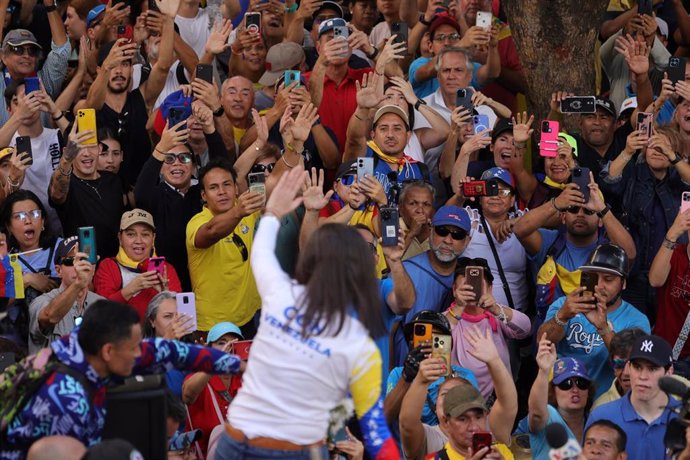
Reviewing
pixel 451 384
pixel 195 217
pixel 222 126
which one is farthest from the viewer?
pixel 222 126

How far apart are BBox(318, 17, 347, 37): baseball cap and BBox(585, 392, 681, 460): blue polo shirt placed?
419 cm

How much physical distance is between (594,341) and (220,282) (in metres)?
2.55

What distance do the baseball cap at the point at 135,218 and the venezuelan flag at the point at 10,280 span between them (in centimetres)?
82

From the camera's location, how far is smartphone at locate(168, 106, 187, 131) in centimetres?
1108

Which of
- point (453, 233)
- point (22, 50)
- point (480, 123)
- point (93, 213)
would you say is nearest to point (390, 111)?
point (480, 123)

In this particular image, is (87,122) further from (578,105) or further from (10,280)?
(578,105)

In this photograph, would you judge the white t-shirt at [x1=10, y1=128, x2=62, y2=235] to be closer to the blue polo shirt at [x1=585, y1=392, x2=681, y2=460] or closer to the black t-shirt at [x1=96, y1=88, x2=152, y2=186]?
the black t-shirt at [x1=96, y1=88, x2=152, y2=186]

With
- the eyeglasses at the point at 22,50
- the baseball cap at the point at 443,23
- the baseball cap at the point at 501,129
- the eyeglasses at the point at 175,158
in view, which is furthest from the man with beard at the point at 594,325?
the eyeglasses at the point at 22,50

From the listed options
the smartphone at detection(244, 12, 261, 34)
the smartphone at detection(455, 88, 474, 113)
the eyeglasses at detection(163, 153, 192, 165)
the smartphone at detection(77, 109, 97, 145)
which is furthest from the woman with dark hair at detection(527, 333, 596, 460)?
the smartphone at detection(244, 12, 261, 34)

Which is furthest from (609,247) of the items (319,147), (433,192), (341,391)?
(341,391)

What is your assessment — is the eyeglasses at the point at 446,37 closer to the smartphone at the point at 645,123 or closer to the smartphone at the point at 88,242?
the smartphone at the point at 645,123

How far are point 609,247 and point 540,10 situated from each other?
2.82 metres

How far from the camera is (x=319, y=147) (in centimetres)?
1142

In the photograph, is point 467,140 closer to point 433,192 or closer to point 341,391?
point 433,192
